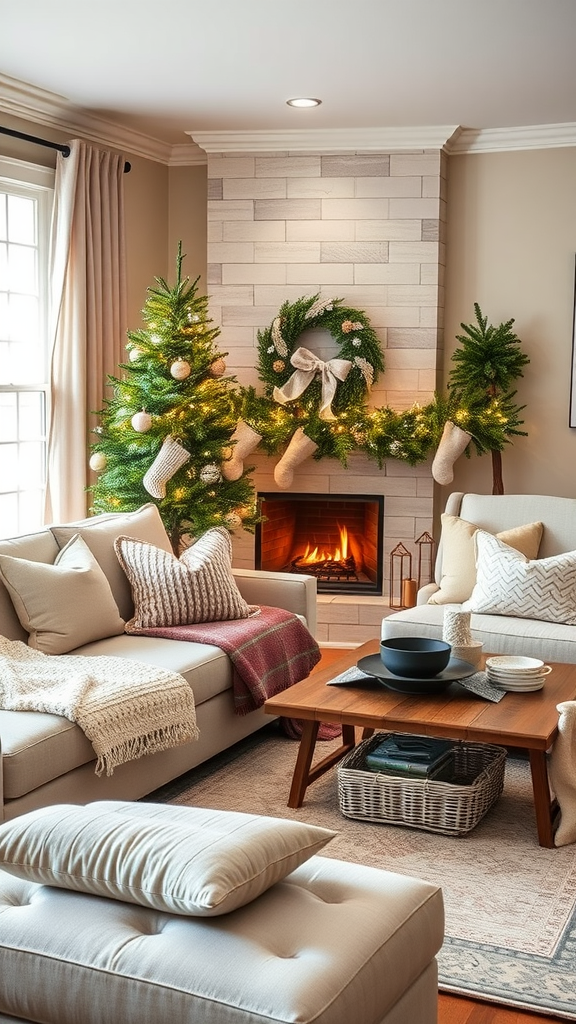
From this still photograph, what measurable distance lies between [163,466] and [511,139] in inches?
103

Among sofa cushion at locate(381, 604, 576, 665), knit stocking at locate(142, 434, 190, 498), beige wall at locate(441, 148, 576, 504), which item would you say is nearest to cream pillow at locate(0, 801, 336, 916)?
sofa cushion at locate(381, 604, 576, 665)

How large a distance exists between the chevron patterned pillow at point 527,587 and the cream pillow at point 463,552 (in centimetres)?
17

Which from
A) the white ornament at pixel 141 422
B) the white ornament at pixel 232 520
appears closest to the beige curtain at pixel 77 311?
the white ornament at pixel 141 422

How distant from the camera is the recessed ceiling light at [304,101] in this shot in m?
5.13

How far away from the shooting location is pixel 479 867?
10.2ft

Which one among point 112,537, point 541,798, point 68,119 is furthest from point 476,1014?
point 68,119

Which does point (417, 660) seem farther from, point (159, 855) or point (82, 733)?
point (159, 855)

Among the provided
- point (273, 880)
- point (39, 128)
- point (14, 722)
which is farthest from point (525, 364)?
point (273, 880)

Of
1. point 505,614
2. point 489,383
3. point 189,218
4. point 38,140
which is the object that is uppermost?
point 38,140

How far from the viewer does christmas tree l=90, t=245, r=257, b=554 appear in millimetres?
5020

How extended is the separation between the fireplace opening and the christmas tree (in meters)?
0.93

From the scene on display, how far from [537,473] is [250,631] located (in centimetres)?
248

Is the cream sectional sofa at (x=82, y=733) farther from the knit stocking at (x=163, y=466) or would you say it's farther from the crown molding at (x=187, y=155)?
the crown molding at (x=187, y=155)

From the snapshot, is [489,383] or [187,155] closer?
[489,383]
